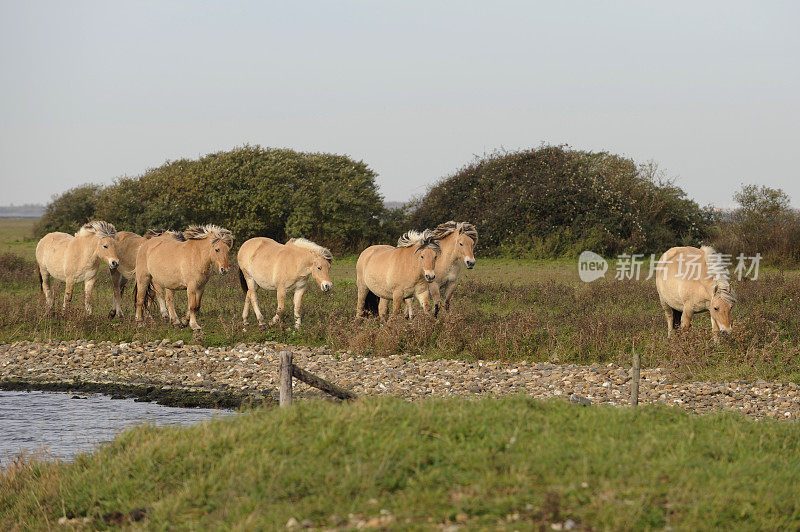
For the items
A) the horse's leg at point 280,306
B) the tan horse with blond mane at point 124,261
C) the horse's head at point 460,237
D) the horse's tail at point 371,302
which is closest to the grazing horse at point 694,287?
the horse's head at point 460,237

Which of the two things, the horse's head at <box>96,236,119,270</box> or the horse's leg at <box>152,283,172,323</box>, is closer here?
the horse's head at <box>96,236,119,270</box>

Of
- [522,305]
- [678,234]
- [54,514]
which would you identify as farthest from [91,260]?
[678,234]

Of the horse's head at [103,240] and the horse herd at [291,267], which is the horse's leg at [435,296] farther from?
the horse's head at [103,240]

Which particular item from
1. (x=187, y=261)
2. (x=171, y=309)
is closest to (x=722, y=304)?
(x=187, y=261)

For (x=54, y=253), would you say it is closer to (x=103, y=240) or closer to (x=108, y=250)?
(x=103, y=240)

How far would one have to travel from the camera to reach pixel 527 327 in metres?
16.1

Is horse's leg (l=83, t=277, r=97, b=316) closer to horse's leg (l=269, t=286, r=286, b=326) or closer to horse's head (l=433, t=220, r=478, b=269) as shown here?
horse's leg (l=269, t=286, r=286, b=326)

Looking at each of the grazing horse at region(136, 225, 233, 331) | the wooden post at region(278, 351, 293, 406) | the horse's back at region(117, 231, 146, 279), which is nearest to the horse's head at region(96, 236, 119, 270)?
the grazing horse at region(136, 225, 233, 331)

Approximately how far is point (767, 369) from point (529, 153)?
26.5 metres

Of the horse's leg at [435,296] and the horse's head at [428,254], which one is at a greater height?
the horse's head at [428,254]

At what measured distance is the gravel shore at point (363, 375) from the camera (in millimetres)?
12377

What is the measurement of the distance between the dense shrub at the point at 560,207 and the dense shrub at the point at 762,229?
8.56 ft

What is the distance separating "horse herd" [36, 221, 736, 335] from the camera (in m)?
16.3

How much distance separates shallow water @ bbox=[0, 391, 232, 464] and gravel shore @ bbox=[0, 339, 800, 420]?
1194 mm
